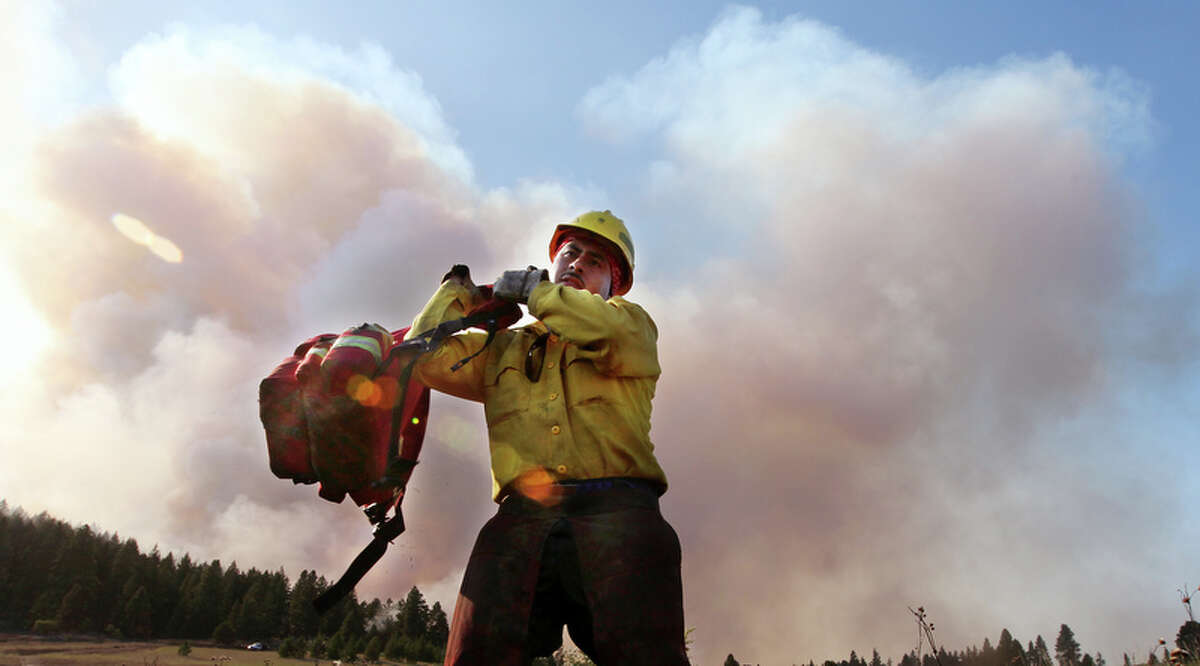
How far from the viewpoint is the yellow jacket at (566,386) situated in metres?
4.00

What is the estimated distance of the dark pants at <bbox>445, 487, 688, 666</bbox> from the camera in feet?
11.7

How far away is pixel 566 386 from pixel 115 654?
94049mm

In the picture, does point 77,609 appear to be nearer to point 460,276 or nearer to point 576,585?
point 460,276

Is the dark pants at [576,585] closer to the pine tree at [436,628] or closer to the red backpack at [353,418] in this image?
the red backpack at [353,418]

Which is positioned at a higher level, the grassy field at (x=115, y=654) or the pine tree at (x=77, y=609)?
the pine tree at (x=77, y=609)

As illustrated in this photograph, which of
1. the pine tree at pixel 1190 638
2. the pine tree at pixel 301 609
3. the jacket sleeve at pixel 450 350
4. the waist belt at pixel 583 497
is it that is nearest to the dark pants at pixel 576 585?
the waist belt at pixel 583 497

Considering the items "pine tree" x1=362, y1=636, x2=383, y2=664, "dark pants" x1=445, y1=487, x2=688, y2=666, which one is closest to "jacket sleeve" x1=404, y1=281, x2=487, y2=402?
"dark pants" x1=445, y1=487, x2=688, y2=666

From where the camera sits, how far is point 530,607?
3.78m

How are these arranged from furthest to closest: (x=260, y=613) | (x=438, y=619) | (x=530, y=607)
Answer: (x=260, y=613), (x=438, y=619), (x=530, y=607)

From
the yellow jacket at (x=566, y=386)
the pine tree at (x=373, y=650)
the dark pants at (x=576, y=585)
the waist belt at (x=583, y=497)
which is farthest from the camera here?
the pine tree at (x=373, y=650)

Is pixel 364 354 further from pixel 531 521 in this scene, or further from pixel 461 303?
pixel 531 521

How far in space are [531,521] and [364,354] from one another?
1.20 m

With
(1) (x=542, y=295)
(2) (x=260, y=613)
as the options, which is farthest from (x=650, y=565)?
(2) (x=260, y=613)

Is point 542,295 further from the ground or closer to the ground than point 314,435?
further from the ground
